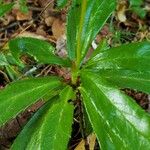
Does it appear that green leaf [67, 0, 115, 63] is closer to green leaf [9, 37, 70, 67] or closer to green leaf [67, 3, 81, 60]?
green leaf [67, 3, 81, 60]

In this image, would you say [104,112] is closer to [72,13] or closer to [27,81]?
[27,81]

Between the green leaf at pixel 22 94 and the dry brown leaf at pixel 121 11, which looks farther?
the dry brown leaf at pixel 121 11

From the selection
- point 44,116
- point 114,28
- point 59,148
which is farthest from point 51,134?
point 114,28

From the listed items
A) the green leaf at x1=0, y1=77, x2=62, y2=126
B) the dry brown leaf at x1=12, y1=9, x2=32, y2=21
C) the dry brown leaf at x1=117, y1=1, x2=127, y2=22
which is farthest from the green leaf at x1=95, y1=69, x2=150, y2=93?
the dry brown leaf at x1=12, y1=9, x2=32, y2=21

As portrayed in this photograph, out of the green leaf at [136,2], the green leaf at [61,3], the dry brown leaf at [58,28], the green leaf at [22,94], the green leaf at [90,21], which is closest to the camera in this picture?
the green leaf at [22,94]

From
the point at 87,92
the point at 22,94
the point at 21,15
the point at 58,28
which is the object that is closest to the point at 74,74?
the point at 87,92

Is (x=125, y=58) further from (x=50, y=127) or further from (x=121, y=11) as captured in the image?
(x=121, y=11)

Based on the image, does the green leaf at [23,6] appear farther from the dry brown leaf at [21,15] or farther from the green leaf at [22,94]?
the green leaf at [22,94]

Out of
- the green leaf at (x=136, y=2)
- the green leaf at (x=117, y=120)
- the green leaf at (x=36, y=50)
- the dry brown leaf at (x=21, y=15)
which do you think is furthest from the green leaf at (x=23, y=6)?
the green leaf at (x=117, y=120)
